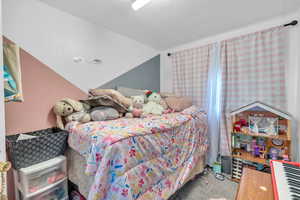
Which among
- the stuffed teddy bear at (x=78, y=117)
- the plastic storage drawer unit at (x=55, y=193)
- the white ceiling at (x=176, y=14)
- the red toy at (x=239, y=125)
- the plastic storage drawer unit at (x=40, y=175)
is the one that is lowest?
the plastic storage drawer unit at (x=55, y=193)

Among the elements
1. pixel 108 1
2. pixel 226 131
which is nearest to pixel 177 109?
pixel 226 131

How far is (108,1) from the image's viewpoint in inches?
57.8

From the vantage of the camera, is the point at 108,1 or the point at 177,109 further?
the point at 177,109

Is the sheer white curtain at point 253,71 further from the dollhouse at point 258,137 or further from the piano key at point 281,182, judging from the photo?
the piano key at point 281,182

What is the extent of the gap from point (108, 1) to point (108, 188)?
6.19ft

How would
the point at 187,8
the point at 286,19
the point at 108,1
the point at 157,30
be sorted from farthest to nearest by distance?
the point at 157,30, the point at 286,19, the point at 187,8, the point at 108,1

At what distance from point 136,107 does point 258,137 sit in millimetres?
1933

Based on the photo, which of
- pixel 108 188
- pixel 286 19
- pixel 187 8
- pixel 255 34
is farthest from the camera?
pixel 255 34

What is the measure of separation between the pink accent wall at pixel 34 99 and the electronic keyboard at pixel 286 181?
2051 mm

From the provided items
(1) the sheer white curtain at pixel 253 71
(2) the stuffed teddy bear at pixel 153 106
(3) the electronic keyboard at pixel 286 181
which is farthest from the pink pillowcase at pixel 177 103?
(3) the electronic keyboard at pixel 286 181

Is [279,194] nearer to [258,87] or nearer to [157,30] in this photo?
[258,87]

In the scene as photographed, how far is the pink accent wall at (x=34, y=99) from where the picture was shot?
4.13ft

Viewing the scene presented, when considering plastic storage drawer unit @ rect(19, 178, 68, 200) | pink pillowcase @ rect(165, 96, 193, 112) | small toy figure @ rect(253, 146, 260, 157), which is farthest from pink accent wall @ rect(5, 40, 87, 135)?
small toy figure @ rect(253, 146, 260, 157)

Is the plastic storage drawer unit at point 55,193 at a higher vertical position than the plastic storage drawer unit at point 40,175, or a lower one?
lower
